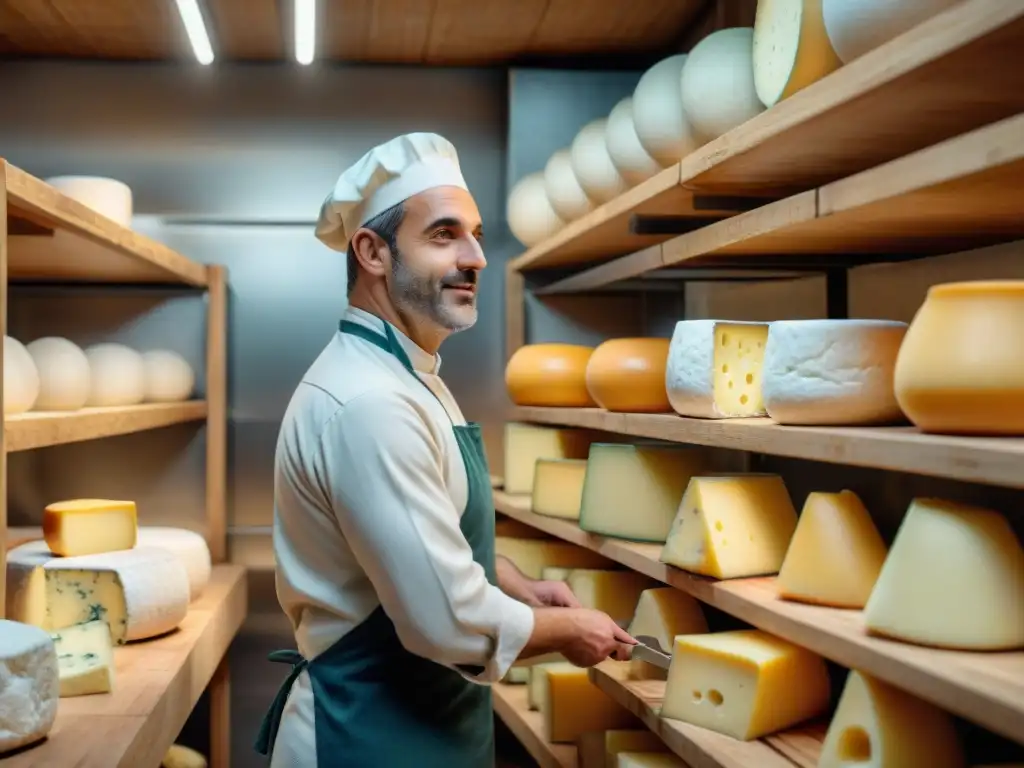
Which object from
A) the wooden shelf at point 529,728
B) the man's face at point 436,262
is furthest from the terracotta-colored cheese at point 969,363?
the wooden shelf at point 529,728

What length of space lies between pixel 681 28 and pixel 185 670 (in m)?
2.30

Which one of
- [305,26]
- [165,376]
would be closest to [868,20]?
[305,26]

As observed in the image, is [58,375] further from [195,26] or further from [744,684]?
[744,684]

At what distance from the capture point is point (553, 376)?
289cm

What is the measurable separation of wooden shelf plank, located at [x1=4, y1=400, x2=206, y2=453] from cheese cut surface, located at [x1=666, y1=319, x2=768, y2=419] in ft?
3.67

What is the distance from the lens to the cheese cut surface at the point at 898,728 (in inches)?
56.0

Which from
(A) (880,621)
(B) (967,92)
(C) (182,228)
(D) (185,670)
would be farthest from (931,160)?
(C) (182,228)

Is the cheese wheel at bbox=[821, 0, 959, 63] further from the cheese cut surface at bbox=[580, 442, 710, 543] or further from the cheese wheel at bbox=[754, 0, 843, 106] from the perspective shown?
the cheese cut surface at bbox=[580, 442, 710, 543]

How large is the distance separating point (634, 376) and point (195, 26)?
143 cm

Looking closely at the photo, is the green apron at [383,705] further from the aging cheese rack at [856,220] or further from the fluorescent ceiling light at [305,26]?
the fluorescent ceiling light at [305,26]

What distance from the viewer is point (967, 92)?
1291 mm

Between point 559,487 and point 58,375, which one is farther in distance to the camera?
point 559,487

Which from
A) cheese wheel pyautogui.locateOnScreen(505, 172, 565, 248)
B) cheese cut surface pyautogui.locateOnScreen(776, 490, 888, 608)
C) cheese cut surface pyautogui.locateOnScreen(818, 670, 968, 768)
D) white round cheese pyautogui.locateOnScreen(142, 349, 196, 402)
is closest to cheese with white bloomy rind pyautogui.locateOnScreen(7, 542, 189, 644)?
white round cheese pyautogui.locateOnScreen(142, 349, 196, 402)

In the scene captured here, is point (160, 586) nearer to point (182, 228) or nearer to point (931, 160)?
point (182, 228)
